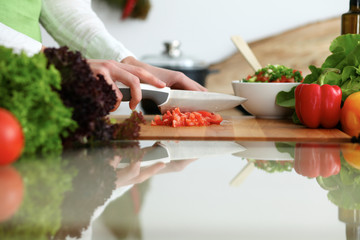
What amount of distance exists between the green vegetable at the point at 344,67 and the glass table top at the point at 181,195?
0.54 m

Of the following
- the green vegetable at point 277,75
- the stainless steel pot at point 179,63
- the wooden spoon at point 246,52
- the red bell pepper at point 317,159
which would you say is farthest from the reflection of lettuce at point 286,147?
the stainless steel pot at point 179,63

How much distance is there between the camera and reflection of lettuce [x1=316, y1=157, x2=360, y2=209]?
0.53 metres

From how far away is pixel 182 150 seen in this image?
2.99 ft

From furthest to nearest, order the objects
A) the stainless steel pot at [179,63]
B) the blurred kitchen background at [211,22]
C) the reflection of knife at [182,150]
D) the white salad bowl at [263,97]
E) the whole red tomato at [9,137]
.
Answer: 1. the blurred kitchen background at [211,22]
2. the stainless steel pot at [179,63]
3. the white salad bowl at [263,97]
4. the reflection of knife at [182,150]
5. the whole red tomato at [9,137]

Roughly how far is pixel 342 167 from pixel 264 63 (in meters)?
2.49

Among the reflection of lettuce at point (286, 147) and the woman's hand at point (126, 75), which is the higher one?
the woman's hand at point (126, 75)

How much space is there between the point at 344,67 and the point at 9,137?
1038 mm

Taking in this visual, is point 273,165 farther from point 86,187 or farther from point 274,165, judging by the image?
point 86,187

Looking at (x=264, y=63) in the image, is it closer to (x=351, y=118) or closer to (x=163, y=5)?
(x=163, y=5)

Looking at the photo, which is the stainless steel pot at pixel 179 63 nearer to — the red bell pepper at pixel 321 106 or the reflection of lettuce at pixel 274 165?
the red bell pepper at pixel 321 106

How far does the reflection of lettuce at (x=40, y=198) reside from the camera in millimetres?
409

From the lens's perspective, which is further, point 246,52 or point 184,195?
point 246,52

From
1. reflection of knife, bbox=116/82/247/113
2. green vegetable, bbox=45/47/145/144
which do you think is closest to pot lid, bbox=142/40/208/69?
reflection of knife, bbox=116/82/247/113

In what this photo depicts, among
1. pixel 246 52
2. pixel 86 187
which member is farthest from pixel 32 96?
pixel 246 52
